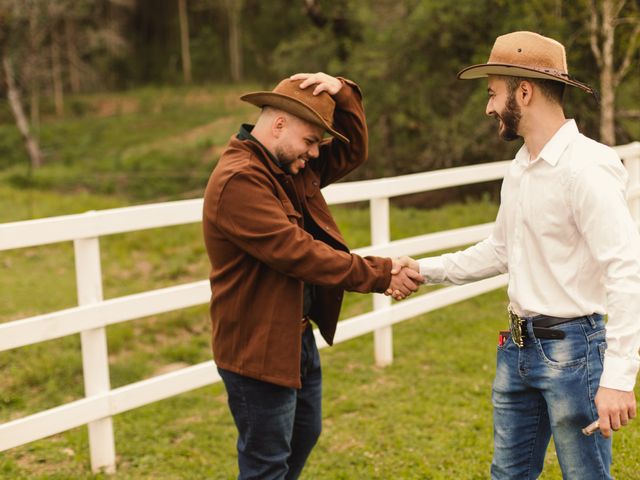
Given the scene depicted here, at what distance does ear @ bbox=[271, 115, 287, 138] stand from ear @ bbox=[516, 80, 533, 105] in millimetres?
875

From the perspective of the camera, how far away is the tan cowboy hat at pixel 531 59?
8.77 ft

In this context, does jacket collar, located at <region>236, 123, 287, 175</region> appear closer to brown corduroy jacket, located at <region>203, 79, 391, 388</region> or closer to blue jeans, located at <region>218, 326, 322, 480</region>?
brown corduroy jacket, located at <region>203, 79, 391, 388</region>

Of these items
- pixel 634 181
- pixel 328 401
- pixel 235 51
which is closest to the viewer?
pixel 328 401

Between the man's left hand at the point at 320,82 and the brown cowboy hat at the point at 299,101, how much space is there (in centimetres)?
2

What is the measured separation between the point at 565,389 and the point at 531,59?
3.60 feet

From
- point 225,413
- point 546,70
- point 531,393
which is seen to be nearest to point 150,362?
point 225,413

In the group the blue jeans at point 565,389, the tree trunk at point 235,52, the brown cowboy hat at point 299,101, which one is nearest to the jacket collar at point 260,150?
the brown cowboy hat at point 299,101

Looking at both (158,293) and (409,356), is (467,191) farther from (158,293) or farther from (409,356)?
(158,293)

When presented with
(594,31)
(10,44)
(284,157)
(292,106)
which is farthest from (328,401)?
(10,44)

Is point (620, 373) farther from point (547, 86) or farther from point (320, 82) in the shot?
point (320, 82)

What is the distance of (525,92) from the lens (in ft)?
8.96

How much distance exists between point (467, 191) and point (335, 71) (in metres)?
3.08

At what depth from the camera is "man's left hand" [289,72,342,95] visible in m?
3.20

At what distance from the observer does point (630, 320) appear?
2414 mm
